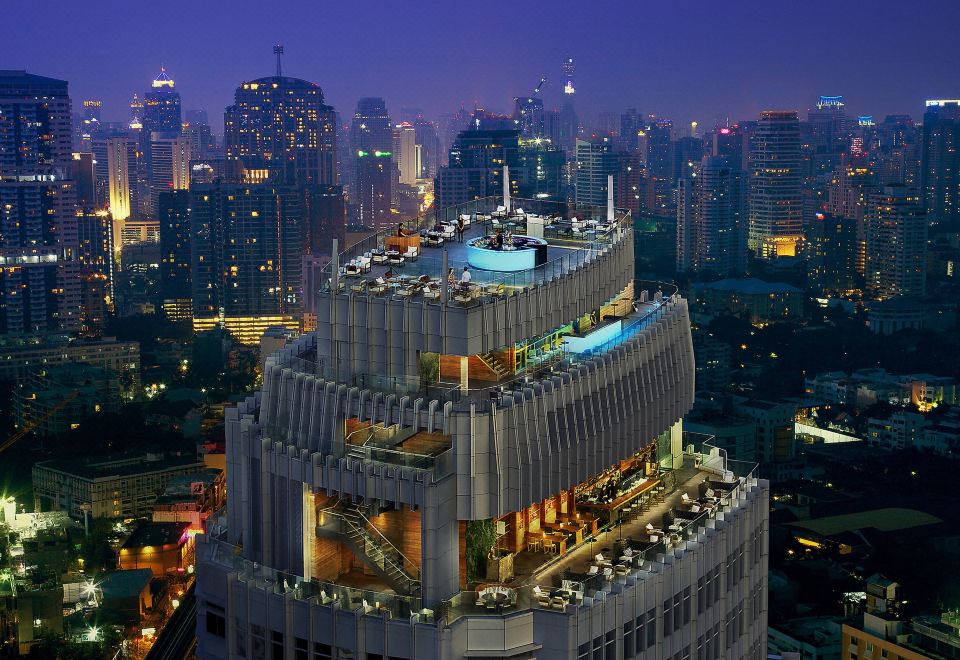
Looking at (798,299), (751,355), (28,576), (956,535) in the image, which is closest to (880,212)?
(798,299)

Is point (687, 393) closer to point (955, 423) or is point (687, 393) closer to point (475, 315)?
point (475, 315)

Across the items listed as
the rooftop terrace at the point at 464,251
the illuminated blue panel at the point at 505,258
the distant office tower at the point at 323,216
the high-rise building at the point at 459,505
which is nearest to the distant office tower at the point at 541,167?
the distant office tower at the point at 323,216

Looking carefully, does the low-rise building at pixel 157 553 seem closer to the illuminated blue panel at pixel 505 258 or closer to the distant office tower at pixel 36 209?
the illuminated blue panel at pixel 505 258

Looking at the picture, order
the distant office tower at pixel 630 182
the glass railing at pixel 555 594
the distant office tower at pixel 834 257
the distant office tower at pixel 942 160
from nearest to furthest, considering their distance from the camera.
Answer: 1. the glass railing at pixel 555 594
2. the distant office tower at pixel 834 257
3. the distant office tower at pixel 942 160
4. the distant office tower at pixel 630 182

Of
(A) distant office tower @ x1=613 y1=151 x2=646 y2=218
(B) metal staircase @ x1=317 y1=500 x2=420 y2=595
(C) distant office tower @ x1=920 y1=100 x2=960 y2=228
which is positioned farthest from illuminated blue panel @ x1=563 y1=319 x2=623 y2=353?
(C) distant office tower @ x1=920 y1=100 x2=960 y2=228

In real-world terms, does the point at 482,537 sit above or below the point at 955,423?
above

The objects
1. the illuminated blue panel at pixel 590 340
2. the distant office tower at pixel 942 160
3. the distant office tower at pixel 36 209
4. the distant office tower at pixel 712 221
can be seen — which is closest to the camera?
the illuminated blue panel at pixel 590 340
